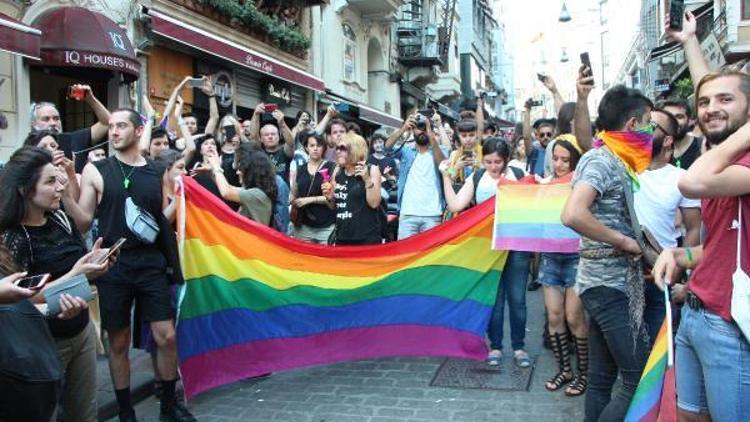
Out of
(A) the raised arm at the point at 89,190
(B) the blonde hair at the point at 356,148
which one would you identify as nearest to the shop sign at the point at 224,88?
(B) the blonde hair at the point at 356,148

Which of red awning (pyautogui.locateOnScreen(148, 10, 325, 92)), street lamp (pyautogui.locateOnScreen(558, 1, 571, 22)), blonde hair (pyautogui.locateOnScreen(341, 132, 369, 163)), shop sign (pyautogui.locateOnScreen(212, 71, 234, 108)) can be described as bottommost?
blonde hair (pyautogui.locateOnScreen(341, 132, 369, 163))

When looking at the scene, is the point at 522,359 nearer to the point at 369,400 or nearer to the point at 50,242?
the point at 369,400

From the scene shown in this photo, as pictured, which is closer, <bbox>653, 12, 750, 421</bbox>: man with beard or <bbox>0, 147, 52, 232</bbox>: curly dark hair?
<bbox>653, 12, 750, 421</bbox>: man with beard

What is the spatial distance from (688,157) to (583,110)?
1.86 meters

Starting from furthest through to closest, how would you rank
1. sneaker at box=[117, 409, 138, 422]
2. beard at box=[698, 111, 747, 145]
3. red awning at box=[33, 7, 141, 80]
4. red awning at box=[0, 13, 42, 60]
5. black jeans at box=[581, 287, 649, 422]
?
red awning at box=[33, 7, 141, 80]
red awning at box=[0, 13, 42, 60]
sneaker at box=[117, 409, 138, 422]
black jeans at box=[581, 287, 649, 422]
beard at box=[698, 111, 747, 145]

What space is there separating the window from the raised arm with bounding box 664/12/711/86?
56.6 feet

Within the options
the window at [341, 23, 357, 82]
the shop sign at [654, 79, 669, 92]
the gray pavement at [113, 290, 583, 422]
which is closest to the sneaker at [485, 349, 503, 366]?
the gray pavement at [113, 290, 583, 422]

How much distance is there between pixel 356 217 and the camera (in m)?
5.84

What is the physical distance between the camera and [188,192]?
4938 millimetres

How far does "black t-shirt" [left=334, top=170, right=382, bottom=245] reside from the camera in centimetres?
583

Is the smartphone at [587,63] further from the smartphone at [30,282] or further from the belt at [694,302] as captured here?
the smartphone at [30,282]

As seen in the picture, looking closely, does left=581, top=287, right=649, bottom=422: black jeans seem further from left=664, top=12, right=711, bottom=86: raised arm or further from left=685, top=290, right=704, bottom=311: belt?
left=664, top=12, right=711, bottom=86: raised arm

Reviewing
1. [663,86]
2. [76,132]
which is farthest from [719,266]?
[663,86]

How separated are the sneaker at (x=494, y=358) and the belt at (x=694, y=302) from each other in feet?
10.1
